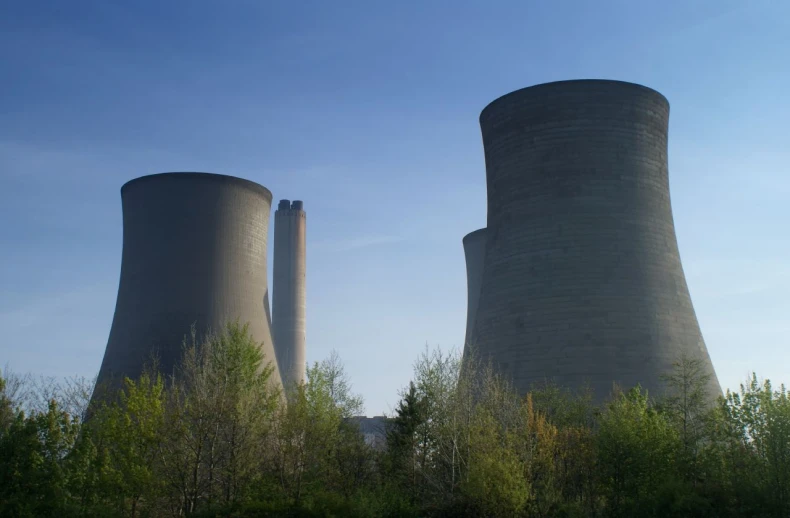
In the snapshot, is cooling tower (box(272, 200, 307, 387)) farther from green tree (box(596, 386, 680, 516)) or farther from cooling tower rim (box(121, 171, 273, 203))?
green tree (box(596, 386, 680, 516))

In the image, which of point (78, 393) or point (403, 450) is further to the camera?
point (78, 393)

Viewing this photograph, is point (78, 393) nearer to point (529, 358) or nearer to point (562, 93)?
point (529, 358)

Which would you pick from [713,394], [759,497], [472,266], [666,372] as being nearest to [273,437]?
[759,497]

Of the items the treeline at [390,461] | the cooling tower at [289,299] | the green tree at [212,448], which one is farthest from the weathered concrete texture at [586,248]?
the cooling tower at [289,299]

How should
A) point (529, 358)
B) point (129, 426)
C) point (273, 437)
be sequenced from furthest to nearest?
1. point (529, 358)
2. point (273, 437)
3. point (129, 426)

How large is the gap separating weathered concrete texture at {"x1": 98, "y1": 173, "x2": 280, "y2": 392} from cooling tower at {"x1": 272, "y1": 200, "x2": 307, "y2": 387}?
872 inches

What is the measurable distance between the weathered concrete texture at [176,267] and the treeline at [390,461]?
7.76 m

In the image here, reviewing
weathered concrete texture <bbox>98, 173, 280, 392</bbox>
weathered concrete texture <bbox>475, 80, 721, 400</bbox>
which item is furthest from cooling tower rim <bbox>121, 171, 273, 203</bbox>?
weathered concrete texture <bbox>475, 80, 721, 400</bbox>

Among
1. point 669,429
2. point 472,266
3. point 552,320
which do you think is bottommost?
point 669,429

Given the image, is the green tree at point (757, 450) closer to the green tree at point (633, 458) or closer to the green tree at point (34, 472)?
the green tree at point (633, 458)

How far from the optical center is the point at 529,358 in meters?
22.8

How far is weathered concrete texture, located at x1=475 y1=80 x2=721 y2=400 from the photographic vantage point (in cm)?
2238

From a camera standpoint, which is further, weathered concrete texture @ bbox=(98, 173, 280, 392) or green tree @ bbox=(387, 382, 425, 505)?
weathered concrete texture @ bbox=(98, 173, 280, 392)

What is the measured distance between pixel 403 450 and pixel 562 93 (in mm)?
11022
